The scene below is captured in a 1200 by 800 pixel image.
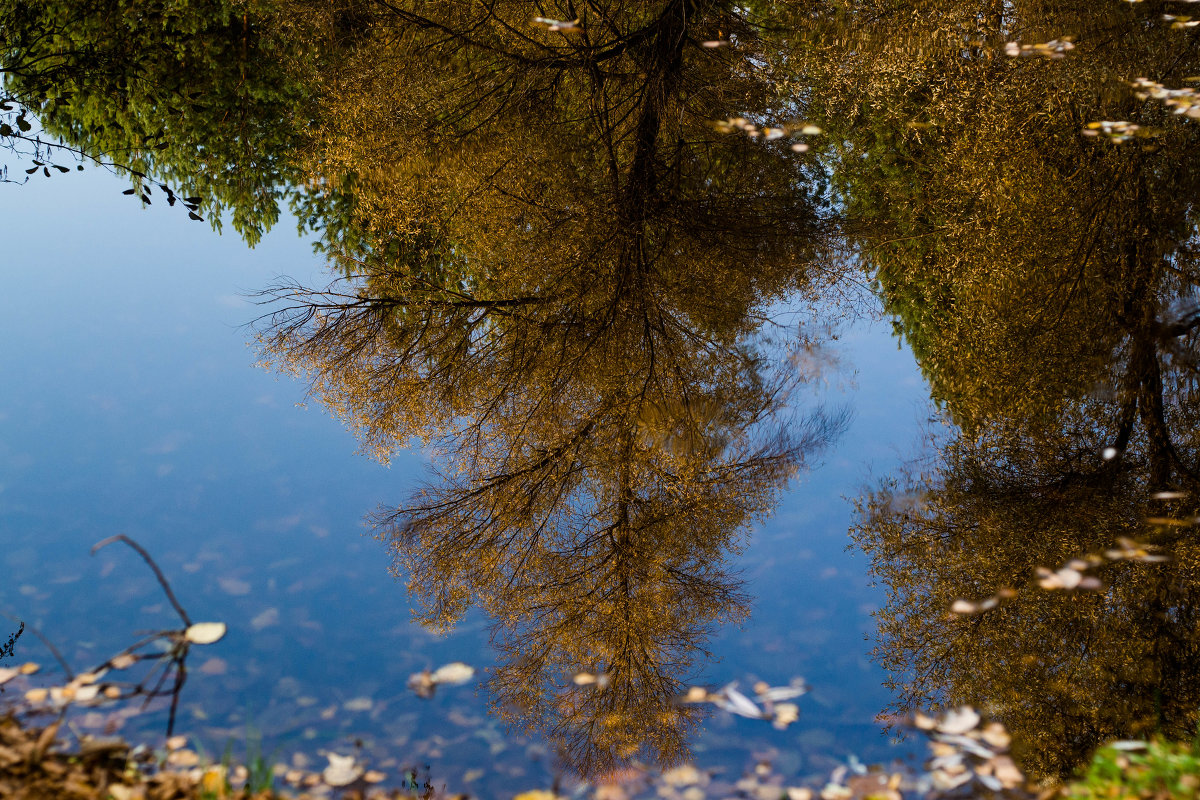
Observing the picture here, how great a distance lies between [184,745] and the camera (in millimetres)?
4332

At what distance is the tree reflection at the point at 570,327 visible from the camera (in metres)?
6.98

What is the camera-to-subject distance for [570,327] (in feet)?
31.1

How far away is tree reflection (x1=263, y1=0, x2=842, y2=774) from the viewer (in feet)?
22.9

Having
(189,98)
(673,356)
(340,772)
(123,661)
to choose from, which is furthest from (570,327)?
(189,98)

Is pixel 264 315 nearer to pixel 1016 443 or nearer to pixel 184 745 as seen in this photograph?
pixel 184 745

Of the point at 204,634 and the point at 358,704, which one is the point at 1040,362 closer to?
the point at 358,704

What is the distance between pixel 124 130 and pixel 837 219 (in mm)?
10986

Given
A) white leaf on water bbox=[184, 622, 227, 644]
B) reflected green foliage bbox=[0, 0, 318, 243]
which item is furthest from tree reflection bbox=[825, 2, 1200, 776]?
reflected green foliage bbox=[0, 0, 318, 243]

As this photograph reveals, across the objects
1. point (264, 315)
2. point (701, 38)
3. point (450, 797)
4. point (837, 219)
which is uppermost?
point (701, 38)

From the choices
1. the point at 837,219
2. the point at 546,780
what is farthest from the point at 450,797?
the point at 837,219

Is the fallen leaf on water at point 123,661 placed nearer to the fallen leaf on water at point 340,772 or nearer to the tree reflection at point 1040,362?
the fallen leaf on water at point 340,772

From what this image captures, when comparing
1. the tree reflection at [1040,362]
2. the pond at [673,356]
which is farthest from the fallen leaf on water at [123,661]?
the tree reflection at [1040,362]

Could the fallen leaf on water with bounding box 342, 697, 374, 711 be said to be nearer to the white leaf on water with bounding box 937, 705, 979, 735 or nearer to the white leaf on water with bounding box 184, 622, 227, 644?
A: the white leaf on water with bounding box 184, 622, 227, 644

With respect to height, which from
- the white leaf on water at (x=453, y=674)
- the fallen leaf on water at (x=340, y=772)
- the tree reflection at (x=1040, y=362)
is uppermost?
the tree reflection at (x=1040, y=362)
